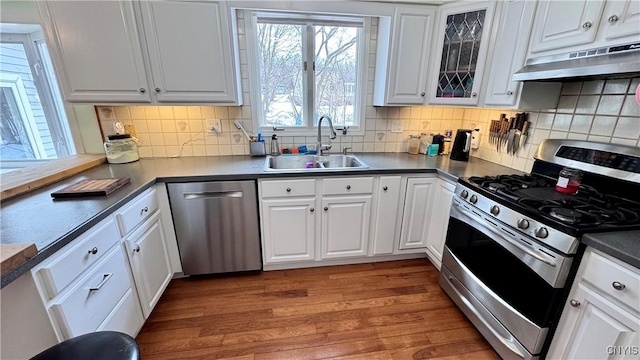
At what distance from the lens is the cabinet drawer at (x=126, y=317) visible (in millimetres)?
1254

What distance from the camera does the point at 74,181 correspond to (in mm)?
1629

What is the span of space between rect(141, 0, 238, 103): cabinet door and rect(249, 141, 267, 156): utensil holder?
0.44 m

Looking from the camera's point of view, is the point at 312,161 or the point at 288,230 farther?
the point at 312,161

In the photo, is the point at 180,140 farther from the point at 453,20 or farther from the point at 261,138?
the point at 453,20

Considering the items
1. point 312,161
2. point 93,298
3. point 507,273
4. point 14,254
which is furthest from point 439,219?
point 14,254

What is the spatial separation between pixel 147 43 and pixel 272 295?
1968mm

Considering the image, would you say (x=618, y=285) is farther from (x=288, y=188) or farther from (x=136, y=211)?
(x=136, y=211)

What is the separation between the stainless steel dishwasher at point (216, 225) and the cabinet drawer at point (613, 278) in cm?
179

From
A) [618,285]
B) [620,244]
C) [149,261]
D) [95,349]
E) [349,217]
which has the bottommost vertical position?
[149,261]

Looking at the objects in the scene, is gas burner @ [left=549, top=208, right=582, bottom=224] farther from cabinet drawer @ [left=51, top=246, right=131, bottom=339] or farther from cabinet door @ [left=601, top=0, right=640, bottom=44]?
cabinet drawer @ [left=51, top=246, right=131, bottom=339]

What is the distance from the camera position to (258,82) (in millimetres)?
2250

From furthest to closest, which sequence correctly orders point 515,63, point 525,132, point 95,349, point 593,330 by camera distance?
1. point 525,132
2. point 515,63
3. point 593,330
4. point 95,349

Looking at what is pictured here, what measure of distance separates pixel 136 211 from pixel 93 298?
1.61 ft

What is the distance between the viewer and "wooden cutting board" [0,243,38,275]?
2.55ft
